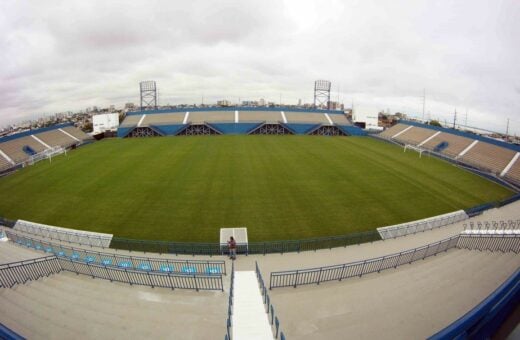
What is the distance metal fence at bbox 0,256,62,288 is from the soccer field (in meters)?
5.33

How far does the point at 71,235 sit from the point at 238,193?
1149 centimetres

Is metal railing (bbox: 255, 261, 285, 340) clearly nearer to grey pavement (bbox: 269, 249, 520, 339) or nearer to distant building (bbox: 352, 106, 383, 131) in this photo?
grey pavement (bbox: 269, 249, 520, 339)

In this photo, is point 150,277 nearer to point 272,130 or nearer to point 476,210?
point 476,210

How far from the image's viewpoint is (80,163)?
3434 cm

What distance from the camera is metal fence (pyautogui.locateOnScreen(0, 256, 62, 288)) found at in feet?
33.1

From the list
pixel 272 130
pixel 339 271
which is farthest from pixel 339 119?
pixel 339 271

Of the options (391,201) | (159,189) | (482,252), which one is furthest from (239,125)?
(482,252)

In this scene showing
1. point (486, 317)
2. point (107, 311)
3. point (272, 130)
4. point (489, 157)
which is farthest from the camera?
point (272, 130)

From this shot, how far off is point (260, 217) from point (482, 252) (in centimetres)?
1172

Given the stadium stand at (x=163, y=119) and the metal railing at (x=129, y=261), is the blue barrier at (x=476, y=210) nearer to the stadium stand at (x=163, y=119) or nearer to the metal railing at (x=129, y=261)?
the metal railing at (x=129, y=261)

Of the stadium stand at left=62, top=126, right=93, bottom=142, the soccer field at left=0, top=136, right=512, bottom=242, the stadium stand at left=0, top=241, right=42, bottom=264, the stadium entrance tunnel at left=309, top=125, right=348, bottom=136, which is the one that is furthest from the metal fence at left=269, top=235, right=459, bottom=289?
the stadium stand at left=62, top=126, right=93, bottom=142

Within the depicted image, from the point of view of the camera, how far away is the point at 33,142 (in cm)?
4444

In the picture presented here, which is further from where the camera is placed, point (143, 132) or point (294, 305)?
point (143, 132)

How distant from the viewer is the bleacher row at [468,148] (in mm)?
31586
